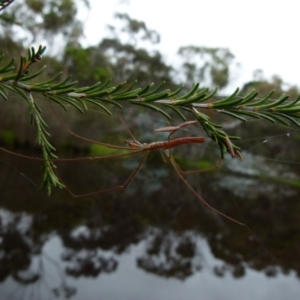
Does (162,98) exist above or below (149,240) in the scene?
below

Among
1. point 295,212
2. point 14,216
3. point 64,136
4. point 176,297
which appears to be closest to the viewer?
point 176,297

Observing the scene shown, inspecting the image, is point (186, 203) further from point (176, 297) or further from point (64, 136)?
point (176, 297)

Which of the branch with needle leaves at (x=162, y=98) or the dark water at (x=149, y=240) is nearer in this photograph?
the branch with needle leaves at (x=162, y=98)

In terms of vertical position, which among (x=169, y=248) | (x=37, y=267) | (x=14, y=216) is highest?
(x=169, y=248)

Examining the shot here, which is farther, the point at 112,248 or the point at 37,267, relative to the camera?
the point at 112,248

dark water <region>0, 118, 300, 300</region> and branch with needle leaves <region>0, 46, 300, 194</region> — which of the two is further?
dark water <region>0, 118, 300, 300</region>

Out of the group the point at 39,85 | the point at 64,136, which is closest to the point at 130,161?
the point at 64,136

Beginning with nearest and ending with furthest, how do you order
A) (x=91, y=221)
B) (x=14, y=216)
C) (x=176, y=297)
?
(x=176, y=297), (x=14, y=216), (x=91, y=221)

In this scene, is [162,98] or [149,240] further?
[149,240]
